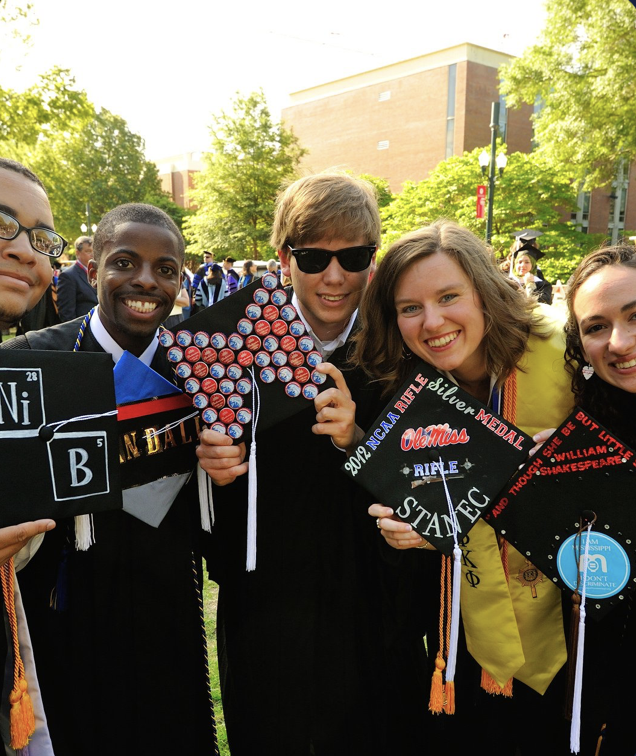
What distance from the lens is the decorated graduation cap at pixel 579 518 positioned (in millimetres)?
1646

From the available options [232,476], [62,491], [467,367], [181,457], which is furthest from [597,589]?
[62,491]

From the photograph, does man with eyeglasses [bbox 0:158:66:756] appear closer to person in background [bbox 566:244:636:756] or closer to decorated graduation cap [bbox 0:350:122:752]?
decorated graduation cap [bbox 0:350:122:752]

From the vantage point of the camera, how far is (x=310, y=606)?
2.04m

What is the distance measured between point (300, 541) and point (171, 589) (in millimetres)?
476

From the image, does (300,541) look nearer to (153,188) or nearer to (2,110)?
(2,110)

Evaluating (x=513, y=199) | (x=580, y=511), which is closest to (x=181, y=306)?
(x=580, y=511)

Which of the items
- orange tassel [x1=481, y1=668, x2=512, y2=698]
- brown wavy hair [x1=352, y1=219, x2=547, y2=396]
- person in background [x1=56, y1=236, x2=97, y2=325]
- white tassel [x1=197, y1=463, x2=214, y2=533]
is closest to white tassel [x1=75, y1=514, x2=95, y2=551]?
white tassel [x1=197, y1=463, x2=214, y2=533]

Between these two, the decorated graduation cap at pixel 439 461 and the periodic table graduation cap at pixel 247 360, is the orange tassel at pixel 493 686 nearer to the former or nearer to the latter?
the decorated graduation cap at pixel 439 461

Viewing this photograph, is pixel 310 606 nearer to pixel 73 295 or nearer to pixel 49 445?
pixel 49 445

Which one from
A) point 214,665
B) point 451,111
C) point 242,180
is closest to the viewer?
point 214,665

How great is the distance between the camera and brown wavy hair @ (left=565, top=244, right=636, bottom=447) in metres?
1.80

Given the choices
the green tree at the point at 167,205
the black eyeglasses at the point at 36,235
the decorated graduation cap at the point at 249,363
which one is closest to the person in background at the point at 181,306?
the black eyeglasses at the point at 36,235

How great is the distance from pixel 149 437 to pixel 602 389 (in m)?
1.49

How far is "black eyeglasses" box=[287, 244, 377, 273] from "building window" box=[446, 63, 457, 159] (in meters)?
38.2
